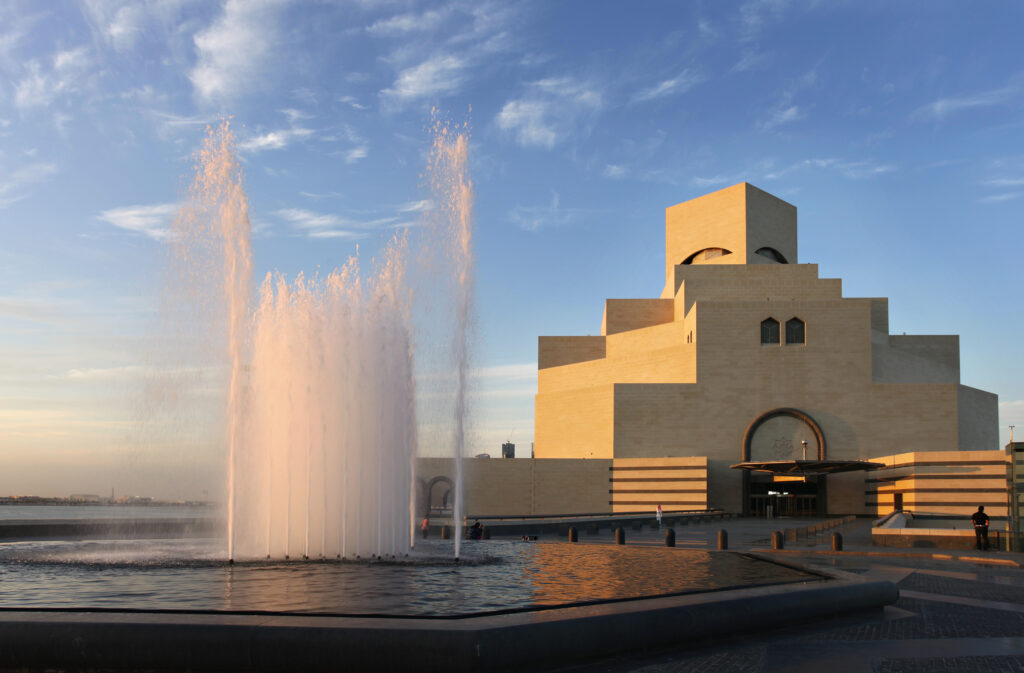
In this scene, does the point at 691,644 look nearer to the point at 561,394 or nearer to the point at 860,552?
the point at 860,552

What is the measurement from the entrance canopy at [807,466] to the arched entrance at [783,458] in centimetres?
99

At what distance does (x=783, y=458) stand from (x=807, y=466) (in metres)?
3.85

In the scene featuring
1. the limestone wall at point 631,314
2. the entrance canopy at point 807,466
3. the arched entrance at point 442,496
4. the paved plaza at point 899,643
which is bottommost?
the arched entrance at point 442,496

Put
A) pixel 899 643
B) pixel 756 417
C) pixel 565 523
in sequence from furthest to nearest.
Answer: pixel 756 417 < pixel 565 523 < pixel 899 643

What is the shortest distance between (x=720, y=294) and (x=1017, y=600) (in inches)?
1824

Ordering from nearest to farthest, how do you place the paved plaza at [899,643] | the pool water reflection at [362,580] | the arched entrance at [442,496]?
the paved plaza at [899,643], the pool water reflection at [362,580], the arched entrance at [442,496]

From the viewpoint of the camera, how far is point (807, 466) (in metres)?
50.8

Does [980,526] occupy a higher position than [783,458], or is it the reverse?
[980,526]

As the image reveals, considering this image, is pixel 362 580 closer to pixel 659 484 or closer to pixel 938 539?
pixel 938 539

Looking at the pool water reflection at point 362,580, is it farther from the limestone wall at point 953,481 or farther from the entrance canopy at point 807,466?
the limestone wall at point 953,481

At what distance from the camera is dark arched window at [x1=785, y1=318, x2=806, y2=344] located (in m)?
55.7

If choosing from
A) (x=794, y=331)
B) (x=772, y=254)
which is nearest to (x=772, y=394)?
(x=794, y=331)

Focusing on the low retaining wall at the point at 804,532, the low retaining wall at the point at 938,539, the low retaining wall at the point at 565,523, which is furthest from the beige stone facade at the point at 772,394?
the low retaining wall at the point at 938,539

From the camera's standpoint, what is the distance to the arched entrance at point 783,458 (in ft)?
179
